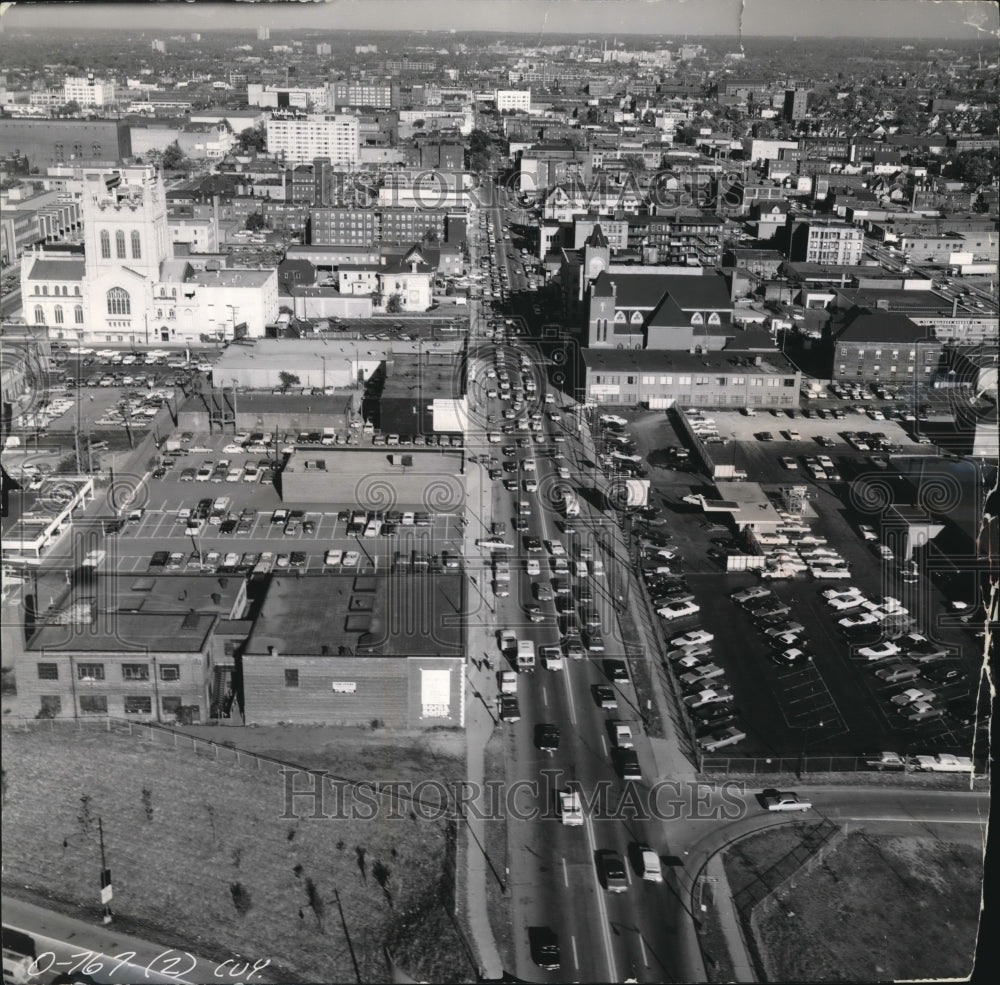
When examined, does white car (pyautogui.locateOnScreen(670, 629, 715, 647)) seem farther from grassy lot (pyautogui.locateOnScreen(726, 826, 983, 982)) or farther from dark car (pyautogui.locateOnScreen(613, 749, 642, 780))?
grassy lot (pyautogui.locateOnScreen(726, 826, 983, 982))

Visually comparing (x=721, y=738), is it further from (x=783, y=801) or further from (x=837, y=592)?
(x=837, y=592)

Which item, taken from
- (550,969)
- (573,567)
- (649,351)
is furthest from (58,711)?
(649,351)

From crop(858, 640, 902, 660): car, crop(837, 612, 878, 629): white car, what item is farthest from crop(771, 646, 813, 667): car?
crop(837, 612, 878, 629): white car

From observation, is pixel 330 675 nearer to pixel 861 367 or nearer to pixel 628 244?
pixel 861 367

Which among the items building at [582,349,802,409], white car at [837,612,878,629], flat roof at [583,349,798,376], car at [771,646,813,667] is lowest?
car at [771,646,813,667]

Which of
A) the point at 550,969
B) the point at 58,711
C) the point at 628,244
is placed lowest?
the point at 550,969
